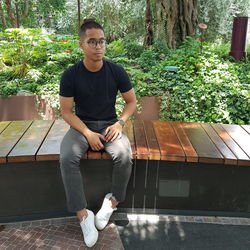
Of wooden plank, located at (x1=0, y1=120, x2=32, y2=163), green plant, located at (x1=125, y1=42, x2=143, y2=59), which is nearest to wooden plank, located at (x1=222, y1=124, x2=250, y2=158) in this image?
wooden plank, located at (x1=0, y1=120, x2=32, y2=163)

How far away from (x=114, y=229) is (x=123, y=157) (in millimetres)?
654

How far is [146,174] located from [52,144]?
88 cm

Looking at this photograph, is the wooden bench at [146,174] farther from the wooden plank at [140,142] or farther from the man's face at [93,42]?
the man's face at [93,42]

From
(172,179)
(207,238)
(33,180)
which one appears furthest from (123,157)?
(207,238)

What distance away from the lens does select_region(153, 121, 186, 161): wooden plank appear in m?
2.25

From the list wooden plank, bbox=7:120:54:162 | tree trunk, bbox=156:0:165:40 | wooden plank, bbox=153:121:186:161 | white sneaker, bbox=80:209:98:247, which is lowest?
white sneaker, bbox=80:209:98:247

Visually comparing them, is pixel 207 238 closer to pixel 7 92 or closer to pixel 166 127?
pixel 166 127

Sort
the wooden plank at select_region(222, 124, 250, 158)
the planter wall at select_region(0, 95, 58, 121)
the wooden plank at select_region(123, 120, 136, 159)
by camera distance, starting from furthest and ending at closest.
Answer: the planter wall at select_region(0, 95, 58, 121), the wooden plank at select_region(222, 124, 250, 158), the wooden plank at select_region(123, 120, 136, 159)

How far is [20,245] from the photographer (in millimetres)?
2115

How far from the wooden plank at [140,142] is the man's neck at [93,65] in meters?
0.74

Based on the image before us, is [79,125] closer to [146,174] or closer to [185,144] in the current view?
[146,174]

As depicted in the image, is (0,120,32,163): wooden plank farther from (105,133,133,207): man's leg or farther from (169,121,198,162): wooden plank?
(169,121,198,162): wooden plank

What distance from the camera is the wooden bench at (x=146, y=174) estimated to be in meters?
2.26

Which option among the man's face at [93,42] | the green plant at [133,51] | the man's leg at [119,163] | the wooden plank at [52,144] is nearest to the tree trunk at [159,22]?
the green plant at [133,51]
